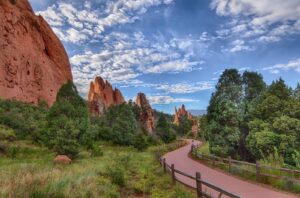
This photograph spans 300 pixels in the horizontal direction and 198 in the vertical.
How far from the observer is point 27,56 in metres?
63.1

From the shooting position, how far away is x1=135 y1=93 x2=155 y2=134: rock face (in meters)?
86.7

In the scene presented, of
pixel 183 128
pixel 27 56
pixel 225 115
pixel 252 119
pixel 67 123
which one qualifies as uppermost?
pixel 27 56

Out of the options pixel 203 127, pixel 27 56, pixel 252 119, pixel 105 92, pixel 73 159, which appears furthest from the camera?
pixel 105 92

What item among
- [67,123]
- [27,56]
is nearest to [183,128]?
[27,56]

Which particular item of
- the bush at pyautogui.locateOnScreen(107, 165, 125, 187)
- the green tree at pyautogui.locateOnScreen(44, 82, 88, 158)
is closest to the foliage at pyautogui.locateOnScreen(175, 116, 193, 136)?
the green tree at pyautogui.locateOnScreen(44, 82, 88, 158)

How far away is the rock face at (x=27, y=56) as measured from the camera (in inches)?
2206

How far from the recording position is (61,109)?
23.9 meters

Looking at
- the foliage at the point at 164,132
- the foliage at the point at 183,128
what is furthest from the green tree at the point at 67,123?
the foliage at the point at 183,128

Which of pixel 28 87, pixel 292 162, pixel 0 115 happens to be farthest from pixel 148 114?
pixel 292 162

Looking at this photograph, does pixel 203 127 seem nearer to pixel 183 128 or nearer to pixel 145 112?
pixel 145 112

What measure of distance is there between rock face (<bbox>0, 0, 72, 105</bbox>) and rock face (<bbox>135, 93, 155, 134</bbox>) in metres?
25.4

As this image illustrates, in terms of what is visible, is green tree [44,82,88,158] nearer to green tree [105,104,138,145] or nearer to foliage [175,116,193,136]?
green tree [105,104,138,145]

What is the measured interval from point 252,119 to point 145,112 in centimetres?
6626

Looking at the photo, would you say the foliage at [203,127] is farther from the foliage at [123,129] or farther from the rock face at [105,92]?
the rock face at [105,92]
